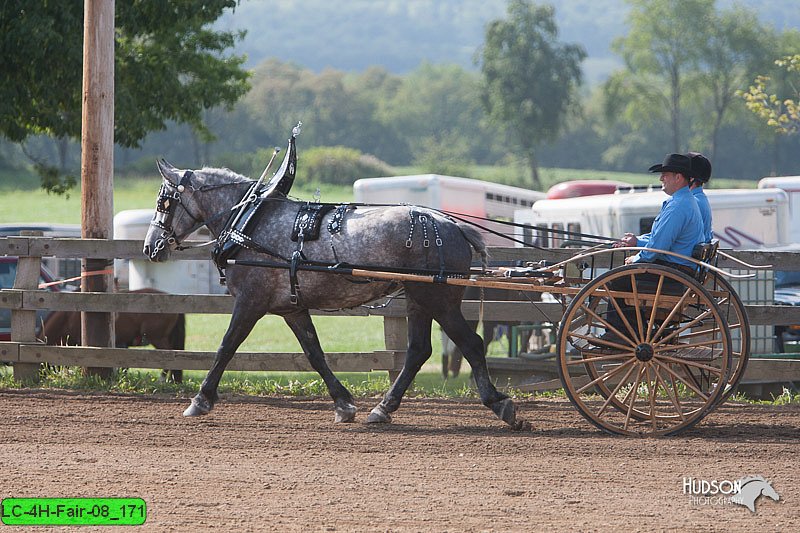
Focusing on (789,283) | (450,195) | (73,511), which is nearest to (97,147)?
(73,511)

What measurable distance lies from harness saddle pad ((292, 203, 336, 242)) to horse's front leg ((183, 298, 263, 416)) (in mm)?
675

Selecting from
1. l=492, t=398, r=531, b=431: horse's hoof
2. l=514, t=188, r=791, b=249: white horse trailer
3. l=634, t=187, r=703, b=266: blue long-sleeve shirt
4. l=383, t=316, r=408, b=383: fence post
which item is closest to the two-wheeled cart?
l=634, t=187, r=703, b=266: blue long-sleeve shirt

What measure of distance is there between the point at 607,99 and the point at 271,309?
7181 centimetres

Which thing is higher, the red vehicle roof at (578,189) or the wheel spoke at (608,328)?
the red vehicle roof at (578,189)

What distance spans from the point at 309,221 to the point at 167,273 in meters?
15.4

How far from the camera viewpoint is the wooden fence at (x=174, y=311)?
890cm

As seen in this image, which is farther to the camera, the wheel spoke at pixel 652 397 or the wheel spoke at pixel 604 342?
the wheel spoke at pixel 604 342

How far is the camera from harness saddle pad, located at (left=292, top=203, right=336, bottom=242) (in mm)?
7785

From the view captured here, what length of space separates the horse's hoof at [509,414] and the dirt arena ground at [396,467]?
0.11 metres

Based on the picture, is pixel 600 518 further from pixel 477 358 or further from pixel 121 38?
pixel 121 38

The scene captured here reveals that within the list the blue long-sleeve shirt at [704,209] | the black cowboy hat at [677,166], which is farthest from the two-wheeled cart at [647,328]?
the black cowboy hat at [677,166]

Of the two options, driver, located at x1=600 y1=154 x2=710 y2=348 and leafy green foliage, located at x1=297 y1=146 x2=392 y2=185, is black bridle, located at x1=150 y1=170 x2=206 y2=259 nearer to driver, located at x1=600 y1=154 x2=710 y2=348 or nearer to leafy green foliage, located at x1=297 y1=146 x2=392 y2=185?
driver, located at x1=600 y1=154 x2=710 y2=348

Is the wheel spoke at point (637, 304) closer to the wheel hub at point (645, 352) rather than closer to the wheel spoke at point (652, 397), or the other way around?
the wheel hub at point (645, 352)

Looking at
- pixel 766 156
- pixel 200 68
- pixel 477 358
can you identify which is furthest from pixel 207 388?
pixel 766 156
